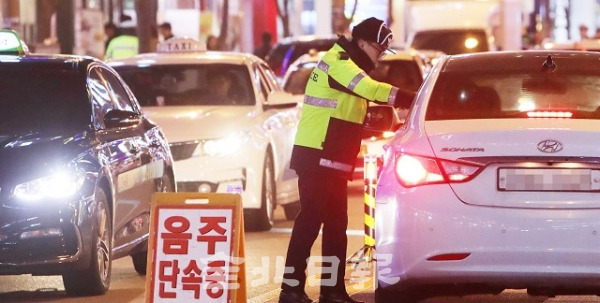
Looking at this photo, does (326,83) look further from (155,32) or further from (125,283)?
(155,32)

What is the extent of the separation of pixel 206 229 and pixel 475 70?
2.00 m

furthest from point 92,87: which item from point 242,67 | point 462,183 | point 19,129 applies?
point 242,67

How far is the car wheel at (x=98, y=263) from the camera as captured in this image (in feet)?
33.6

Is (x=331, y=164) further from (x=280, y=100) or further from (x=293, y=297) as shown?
(x=280, y=100)

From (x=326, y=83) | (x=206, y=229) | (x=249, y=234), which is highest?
(x=326, y=83)

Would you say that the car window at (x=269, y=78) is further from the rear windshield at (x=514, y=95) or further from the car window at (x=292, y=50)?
the car window at (x=292, y=50)

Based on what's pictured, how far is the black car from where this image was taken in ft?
32.5

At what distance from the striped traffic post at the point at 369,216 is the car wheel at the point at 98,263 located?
211cm

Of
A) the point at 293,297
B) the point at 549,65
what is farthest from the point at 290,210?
the point at 549,65

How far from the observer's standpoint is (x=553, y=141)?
841 centimetres

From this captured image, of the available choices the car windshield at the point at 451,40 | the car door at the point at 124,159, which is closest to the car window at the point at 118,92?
the car door at the point at 124,159

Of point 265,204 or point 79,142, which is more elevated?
point 79,142

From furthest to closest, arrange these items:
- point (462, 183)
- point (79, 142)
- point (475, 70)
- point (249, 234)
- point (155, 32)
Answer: point (155, 32)
point (249, 234)
point (79, 142)
point (475, 70)
point (462, 183)

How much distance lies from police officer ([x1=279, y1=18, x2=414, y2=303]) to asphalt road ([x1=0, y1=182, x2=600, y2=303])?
1.72 ft
